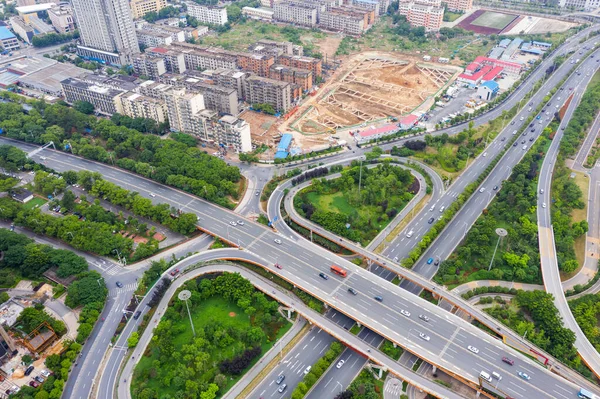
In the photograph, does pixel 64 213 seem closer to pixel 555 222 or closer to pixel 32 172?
pixel 32 172

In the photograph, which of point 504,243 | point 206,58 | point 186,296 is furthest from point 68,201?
point 504,243

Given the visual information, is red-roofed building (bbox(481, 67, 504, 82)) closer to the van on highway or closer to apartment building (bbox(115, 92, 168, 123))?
apartment building (bbox(115, 92, 168, 123))

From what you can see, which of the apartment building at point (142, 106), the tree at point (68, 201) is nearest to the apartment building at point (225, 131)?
the apartment building at point (142, 106)

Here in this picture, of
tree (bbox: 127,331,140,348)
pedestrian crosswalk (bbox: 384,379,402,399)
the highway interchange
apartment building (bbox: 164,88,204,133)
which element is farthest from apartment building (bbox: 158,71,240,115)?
pedestrian crosswalk (bbox: 384,379,402,399)

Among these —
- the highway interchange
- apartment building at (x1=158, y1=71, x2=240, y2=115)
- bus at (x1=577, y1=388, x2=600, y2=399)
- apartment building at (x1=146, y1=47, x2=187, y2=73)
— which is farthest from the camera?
apartment building at (x1=146, y1=47, x2=187, y2=73)

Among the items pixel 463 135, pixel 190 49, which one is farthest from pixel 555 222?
pixel 190 49

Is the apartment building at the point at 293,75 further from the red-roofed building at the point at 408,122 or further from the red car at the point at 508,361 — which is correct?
the red car at the point at 508,361
